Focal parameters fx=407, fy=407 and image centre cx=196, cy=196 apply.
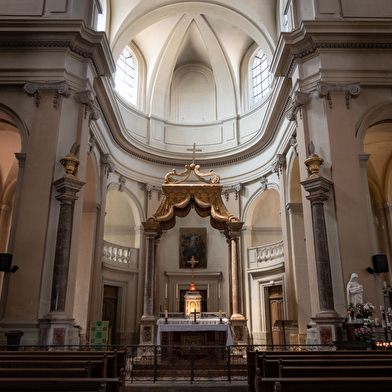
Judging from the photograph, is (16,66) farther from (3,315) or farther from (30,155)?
(3,315)

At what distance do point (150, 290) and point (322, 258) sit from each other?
5.05m

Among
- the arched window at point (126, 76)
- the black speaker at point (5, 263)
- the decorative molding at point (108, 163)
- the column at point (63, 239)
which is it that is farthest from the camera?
the arched window at point (126, 76)

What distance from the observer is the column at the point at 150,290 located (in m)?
11.3

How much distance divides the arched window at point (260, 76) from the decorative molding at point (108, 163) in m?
7.51

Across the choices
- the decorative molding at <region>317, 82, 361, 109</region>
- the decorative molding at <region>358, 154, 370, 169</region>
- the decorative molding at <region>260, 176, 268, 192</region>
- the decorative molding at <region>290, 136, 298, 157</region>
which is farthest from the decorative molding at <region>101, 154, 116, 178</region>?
the decorative molding at <region>358, 154, 370, 169</region>

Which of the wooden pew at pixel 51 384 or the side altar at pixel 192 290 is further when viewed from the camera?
the side altar at pixel 192 290

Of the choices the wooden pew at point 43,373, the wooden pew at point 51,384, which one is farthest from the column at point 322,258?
the wooden pew at point 51,384

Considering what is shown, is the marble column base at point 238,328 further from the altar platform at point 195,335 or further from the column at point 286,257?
the column at point 286,257

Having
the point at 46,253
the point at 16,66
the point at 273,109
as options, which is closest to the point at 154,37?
the point at 273,109

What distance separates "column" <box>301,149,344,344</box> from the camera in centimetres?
855

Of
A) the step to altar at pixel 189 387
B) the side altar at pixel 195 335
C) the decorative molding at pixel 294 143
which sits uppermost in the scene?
the decorative molding at pixel 294 143

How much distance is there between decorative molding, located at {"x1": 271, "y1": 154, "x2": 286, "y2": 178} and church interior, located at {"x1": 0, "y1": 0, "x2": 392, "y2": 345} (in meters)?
0.08

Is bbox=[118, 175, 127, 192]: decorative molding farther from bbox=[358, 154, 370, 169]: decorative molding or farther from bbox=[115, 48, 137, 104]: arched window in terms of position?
bbox=[358, 154, 370, 169]: decorative molding

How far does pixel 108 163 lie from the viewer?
14.8m
